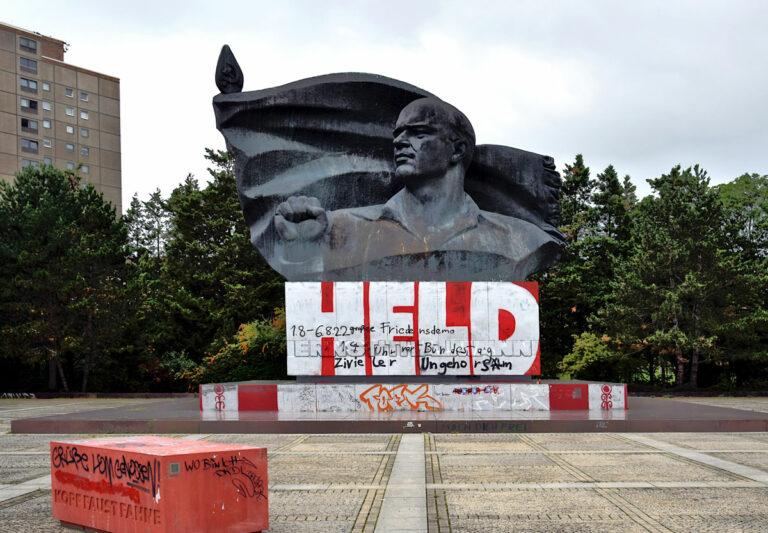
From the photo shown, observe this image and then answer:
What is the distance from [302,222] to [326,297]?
2.34m

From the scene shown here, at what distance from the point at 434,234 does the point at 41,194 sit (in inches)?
917

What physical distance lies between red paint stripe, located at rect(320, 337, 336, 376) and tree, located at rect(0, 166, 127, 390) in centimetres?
1771

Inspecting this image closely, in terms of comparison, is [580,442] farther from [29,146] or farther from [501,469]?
[29,146]

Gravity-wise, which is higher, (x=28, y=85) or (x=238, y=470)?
(x=28, y=85)

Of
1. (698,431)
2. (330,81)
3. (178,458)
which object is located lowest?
(698,431)

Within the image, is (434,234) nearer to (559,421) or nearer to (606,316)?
(559,421)

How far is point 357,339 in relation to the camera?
20969 millimetres

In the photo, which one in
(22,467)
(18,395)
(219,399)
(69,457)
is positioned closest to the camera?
(69,457)

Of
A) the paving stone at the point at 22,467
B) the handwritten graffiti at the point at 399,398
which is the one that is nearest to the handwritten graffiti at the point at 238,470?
the paving stone at the point at 22,467

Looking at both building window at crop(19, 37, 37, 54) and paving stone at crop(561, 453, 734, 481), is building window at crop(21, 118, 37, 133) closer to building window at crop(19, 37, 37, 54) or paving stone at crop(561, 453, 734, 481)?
building window at crop(19, 37, 37, 54)

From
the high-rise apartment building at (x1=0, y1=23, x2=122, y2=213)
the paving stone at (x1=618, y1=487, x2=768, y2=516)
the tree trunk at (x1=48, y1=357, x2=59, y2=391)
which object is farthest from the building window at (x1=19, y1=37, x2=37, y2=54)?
the paving stone at (x1=618, y1=487, x2=768, y2=516)

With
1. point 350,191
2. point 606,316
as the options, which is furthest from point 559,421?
point 606,316

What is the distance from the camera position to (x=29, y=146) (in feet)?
236

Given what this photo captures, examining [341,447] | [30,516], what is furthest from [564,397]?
[30,516]
